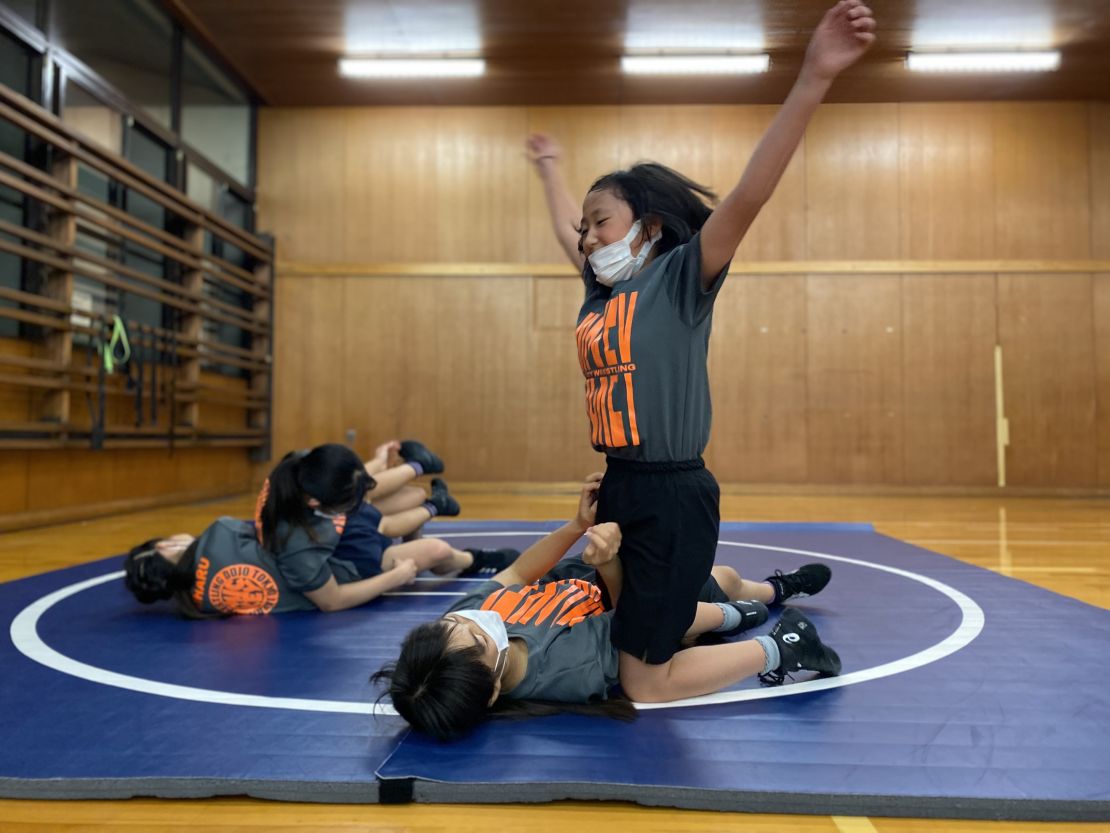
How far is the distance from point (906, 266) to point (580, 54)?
4.44 meters

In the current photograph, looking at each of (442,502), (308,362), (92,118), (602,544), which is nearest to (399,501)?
(442,502)

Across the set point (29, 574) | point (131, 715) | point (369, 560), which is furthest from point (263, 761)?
point (29, 574)

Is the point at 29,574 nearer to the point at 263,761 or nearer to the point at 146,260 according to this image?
the point at 263,761

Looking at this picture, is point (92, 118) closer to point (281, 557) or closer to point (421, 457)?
point (421, 457)

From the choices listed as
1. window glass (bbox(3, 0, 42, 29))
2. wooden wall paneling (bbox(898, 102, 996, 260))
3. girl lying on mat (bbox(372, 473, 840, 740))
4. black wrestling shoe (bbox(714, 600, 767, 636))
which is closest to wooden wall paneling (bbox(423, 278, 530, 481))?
window glass (bbox(3, 0, 42, 29))

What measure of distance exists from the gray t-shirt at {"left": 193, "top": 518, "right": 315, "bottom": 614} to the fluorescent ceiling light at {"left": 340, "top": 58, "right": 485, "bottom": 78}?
661 cm

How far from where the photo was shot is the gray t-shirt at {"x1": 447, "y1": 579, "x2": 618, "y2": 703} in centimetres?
A: 174

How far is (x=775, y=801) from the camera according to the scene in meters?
1.28

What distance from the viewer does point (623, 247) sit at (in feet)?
5.64

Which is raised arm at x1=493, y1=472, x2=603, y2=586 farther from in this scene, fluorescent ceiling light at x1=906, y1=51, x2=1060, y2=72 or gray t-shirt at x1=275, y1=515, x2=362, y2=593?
fluorescent ceiling light at x1=906, y1=51, x2=1060, y2=72

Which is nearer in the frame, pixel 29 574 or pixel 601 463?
pixel 29 574

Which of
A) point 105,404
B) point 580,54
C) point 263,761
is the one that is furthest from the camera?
point 580,54

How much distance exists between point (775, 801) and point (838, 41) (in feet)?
4.20

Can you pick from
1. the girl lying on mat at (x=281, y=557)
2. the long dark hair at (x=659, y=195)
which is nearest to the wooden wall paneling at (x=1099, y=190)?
the long dark hair at (x=659, y=195)
